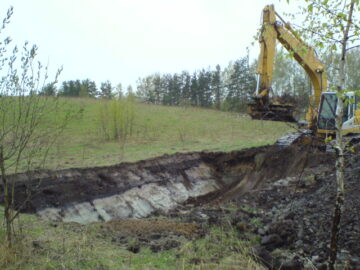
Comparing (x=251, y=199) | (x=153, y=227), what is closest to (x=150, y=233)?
(x=153, y=227)

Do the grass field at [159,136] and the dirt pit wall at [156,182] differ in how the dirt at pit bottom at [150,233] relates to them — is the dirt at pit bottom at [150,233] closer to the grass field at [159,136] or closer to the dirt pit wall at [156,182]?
the dirt pit wall at [156,182]

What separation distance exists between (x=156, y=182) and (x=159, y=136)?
1068 centimetres

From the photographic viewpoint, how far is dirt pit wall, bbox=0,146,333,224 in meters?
9.85

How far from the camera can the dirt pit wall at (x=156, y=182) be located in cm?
985

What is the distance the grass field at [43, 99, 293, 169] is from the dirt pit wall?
44.1 inches

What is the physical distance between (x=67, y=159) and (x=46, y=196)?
5.27 meters

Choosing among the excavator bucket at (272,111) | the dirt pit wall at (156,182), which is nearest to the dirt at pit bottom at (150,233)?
the dirt pit wall at (156,182)

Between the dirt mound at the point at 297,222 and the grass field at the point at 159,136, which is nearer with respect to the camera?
the dirt mound at the point at 297,222

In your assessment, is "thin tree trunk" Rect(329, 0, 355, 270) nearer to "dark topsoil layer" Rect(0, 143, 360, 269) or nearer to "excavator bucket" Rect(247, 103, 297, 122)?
"dark topsoil layer" Rect(0, 143, 360, 269)

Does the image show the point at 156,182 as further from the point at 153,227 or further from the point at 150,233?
the point at 150,233

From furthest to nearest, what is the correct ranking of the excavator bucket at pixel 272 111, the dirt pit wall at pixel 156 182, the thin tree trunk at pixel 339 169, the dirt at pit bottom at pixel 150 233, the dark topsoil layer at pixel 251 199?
the excavator bucket at pixel 272 111 → the dirt pit wall at pixel 156 182 → the dirt at pit bottom at pixel 150 233 → the dark topsoil layer at pixel 251 199 → the thin tree trunk at pixel 339 169

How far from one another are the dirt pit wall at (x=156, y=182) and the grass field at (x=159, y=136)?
112 cm

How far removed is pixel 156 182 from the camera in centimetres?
1305

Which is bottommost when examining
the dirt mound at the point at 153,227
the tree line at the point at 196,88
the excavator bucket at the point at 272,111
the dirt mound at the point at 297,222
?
the dirt mound at the point at 153,227
